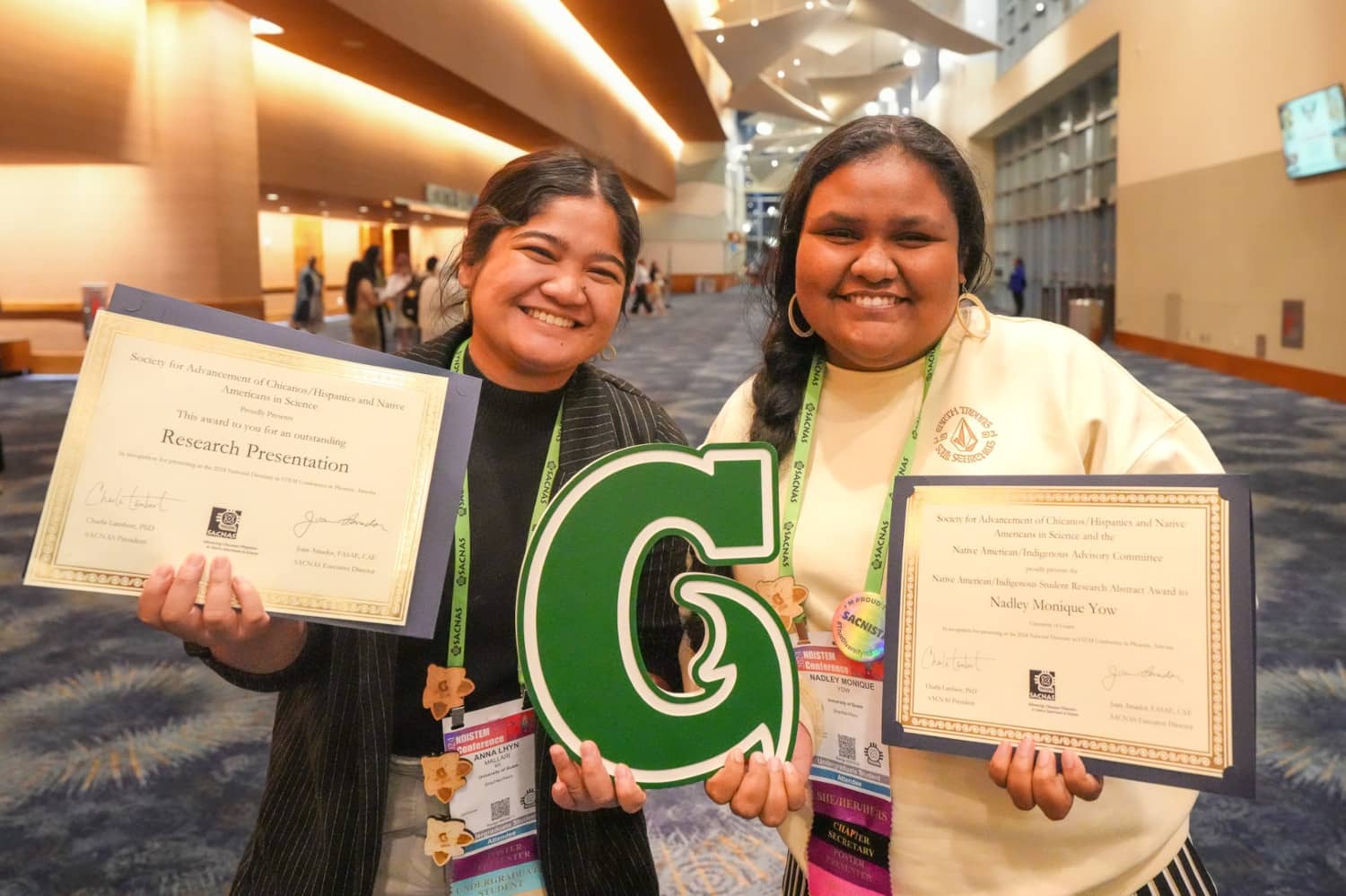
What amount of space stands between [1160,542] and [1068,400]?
0.85ft

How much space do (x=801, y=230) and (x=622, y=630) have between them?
0.66 m

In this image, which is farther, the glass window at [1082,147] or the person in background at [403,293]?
the glass window at [1082,147]

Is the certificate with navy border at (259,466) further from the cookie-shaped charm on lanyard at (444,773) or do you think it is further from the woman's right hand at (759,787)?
the woman's right hand at (759,787)

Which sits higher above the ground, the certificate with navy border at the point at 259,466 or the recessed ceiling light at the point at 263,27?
the recessed ceiling light at the point at 263,27

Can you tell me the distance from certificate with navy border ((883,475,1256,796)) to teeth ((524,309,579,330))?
0.53 m

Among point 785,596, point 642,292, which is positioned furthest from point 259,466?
point 642,292

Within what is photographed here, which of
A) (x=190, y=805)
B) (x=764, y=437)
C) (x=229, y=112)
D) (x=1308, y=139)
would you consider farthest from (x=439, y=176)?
(x=764, y=437)

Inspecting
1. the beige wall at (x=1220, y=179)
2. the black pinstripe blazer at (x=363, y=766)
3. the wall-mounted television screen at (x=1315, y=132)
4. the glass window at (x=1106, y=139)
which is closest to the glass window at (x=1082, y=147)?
the glass window at (x=1106, y=139)

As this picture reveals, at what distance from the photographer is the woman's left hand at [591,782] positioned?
44.4 inches

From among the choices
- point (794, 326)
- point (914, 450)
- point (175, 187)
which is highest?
point (175, 187)

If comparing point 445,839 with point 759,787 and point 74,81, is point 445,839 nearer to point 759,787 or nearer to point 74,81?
point 759,787

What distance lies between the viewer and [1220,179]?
10.9 metres
